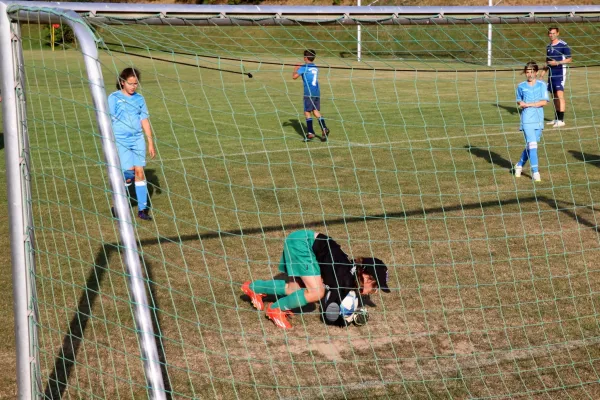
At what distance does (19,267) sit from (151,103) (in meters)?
16.5

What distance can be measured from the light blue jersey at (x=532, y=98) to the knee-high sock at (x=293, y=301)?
6137 millimetres

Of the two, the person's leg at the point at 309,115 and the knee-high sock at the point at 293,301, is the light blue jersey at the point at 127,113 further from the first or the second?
the person's leg at the point at 309,115

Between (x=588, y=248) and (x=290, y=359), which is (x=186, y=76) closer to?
(x=588, y=248)

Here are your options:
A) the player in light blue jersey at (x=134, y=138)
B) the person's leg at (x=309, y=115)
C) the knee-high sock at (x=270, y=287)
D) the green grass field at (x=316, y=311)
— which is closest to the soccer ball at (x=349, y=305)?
the green grass field at (x=316, y=311)

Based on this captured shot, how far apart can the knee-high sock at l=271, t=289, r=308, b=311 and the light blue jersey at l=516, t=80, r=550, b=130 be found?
614 cm

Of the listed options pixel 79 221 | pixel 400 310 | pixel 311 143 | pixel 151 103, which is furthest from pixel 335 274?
pixel 151 103

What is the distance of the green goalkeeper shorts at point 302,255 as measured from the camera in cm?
618

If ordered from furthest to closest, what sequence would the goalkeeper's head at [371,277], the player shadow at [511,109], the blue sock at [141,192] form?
the player shadow at [511,109], the blue sock at [141,192], the goalkeeper's head at [371,277]

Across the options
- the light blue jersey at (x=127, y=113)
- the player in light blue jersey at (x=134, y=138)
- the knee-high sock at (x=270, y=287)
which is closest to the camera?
the knee-high sock at (x=270, y=287)

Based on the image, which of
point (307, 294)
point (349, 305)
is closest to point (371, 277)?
point (349, 305)

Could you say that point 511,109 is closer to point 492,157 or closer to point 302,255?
point 492,157

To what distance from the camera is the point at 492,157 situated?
1349 centimetres

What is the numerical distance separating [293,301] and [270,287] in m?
0.39

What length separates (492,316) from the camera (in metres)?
6.42
